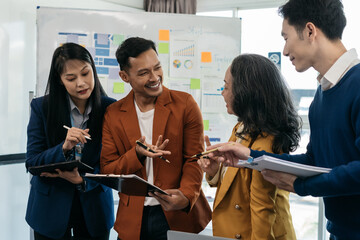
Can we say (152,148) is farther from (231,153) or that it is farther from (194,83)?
(194,83)

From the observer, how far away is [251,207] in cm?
149

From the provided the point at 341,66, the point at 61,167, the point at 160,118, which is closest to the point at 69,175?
the point at 61,167

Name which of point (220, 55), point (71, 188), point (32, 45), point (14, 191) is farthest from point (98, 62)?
point (71, 188)

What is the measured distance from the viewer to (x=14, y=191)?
3.52m

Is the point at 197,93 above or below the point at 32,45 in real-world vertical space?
below

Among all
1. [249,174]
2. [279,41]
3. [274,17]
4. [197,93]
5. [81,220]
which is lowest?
[81,220]

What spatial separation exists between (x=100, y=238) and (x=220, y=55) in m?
2.28

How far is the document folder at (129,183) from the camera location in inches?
55.5

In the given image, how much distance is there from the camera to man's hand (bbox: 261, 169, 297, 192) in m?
1.30

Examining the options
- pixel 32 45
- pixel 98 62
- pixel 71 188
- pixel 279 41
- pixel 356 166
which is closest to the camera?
pixel 356 166

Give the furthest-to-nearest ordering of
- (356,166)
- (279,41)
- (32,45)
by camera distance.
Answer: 1. (279,41)
2. (32,45)
3. (356,166)

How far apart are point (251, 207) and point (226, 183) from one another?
0.17 metres

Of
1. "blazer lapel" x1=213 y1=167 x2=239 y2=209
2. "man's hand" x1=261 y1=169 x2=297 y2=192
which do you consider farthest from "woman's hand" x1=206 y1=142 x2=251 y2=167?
"man's hand" x1=261 y1=169 x2=297 y2=192

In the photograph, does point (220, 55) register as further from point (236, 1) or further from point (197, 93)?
point (236, 1)
